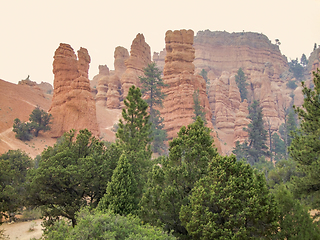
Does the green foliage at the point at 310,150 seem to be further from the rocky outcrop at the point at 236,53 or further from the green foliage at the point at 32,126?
the rocky outcrop at the point at 236,53

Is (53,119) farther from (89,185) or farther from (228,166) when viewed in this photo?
Result: (228,166)

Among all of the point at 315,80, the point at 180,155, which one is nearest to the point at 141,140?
the point at 180,155

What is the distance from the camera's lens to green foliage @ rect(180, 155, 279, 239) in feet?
30.4

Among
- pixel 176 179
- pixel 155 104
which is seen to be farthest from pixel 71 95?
pixel 176 179

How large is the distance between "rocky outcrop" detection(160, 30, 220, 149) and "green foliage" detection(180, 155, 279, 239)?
115 feet

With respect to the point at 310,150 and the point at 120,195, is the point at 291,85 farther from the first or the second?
the point at 120,195

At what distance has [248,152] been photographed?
47750mm

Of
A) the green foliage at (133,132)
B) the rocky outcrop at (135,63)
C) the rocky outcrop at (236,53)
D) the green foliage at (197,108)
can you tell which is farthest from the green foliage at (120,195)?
the rocky outcrop at (236,53)

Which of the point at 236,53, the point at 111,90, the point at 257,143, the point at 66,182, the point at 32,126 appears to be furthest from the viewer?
the point at 236,53

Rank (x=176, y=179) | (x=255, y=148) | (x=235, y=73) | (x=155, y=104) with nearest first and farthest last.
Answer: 1. (x=176, y=179)
2. (x=255, y=148)
3. (x=155, y=104)
4. (x=235, y=73)

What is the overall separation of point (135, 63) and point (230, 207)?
2437 inches

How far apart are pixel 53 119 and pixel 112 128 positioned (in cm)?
1388

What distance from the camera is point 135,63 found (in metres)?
67.4

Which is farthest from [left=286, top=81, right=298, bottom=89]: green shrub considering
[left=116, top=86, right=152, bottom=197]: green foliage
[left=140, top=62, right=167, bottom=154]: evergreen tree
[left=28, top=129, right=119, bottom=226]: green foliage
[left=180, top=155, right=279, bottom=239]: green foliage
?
[left=180, top=155, right=279, bottom=239]: green foliage
